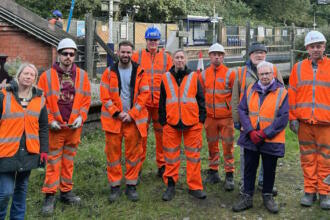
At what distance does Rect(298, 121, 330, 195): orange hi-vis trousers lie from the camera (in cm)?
554

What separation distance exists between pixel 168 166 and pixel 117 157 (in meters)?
0.70

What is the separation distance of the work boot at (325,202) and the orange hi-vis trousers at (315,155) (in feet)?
0.17

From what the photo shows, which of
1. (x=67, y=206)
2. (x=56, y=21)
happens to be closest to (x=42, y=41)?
(x=56, y=21)

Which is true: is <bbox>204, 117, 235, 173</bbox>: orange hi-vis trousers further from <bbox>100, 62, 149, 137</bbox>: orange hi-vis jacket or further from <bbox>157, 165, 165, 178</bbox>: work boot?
<bbox>100, 62, 149, 137</bbox>: orange hi-vis jacket

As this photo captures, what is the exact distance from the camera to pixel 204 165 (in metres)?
7.29

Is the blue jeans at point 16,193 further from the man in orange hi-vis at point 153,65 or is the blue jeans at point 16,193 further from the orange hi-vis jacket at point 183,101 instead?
the man in orange hi-vis at point 153,65

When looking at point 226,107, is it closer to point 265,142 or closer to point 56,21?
point 265,142

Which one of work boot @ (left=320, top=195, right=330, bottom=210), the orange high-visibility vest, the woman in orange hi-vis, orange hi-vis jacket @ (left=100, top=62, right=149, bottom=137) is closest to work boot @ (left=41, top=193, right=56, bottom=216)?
orange hi-vis jacket @ (left=100, top=62, right=149, bottom=137)

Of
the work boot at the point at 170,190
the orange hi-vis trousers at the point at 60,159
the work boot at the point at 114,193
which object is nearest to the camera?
the orange hi-vis trousers at the point at 60,159

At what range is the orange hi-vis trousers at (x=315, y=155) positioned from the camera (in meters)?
5.54

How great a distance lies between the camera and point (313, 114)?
548 centimetres

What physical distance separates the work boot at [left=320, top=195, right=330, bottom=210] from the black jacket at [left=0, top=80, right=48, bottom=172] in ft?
11.7

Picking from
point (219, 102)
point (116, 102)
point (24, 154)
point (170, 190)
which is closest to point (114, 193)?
point (170, 190)

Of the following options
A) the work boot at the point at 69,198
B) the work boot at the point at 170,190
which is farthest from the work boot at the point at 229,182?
the work boot at the point at 69,198
